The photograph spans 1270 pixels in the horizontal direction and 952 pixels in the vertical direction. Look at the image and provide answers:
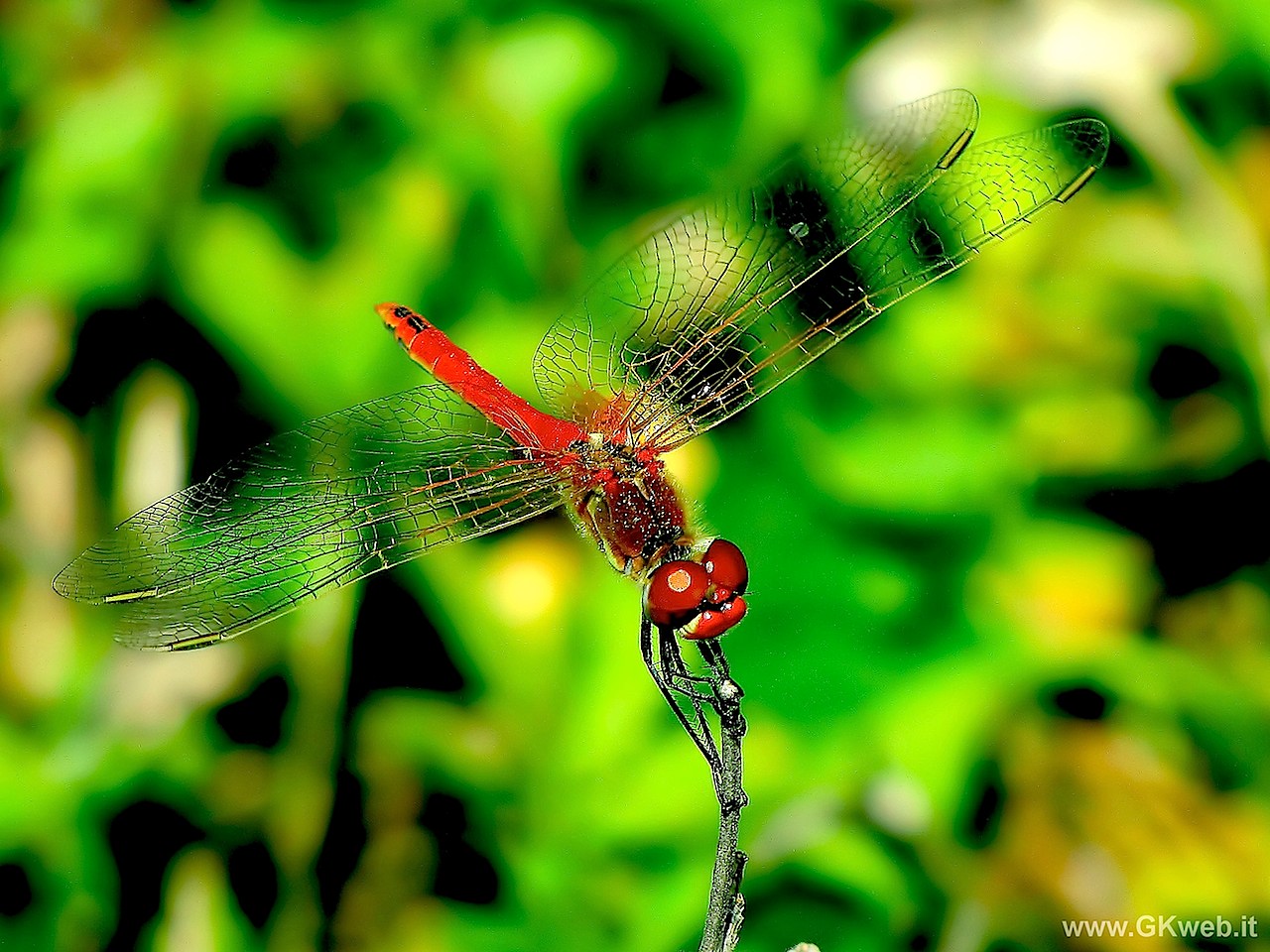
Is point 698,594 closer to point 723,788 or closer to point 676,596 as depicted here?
point 676,596

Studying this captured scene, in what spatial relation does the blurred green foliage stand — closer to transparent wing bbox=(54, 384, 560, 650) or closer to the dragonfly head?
transparent wing bbox=(54, 384, 560, 650)

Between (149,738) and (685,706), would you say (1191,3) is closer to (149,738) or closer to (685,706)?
(685,706)

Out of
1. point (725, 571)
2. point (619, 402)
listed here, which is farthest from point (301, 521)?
point (725, 571)

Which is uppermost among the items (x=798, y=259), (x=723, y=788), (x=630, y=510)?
(x=798, y=259)

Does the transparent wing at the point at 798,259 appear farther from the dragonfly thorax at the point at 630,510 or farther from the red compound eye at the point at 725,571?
the red compound eye at the point at 725,571

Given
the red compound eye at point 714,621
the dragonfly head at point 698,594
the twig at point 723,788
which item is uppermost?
the dragonfly head at point 698,594

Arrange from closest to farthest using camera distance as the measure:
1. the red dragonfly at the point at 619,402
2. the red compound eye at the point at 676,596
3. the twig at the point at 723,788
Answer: the twig at the point at 723,788, the red compound eye at the point at 676,596, the red dragonfly at the point at 619,402

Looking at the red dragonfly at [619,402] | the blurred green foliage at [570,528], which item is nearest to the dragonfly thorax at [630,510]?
the red dragonfly at [619,402]
